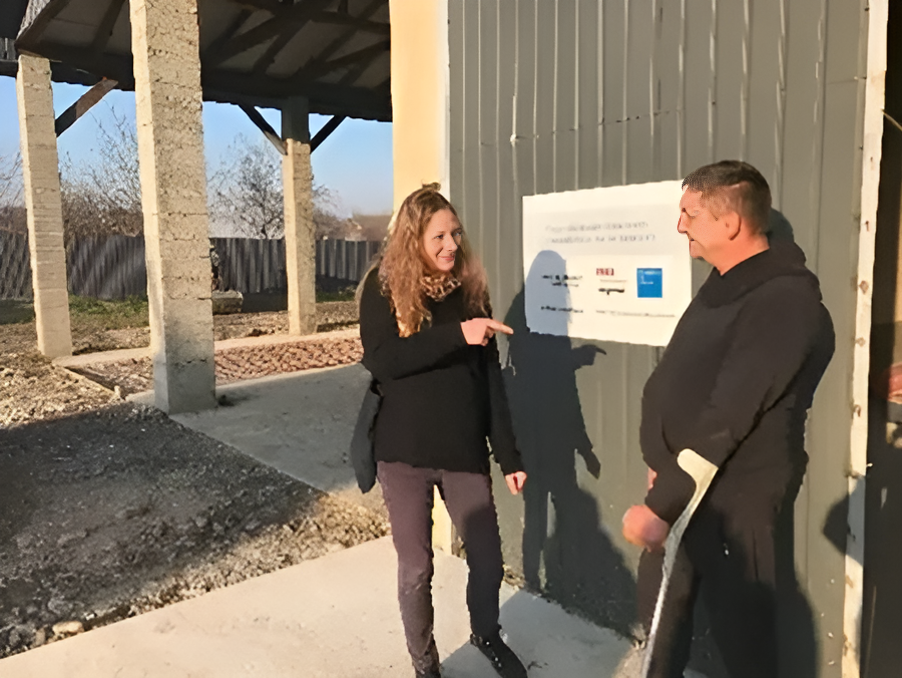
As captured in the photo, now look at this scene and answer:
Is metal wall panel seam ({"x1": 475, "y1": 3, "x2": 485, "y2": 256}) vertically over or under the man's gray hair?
over

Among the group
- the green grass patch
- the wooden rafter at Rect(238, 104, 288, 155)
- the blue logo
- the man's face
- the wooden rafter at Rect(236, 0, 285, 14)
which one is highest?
the wooden rafter at Rect(236, 0, 285, 14)

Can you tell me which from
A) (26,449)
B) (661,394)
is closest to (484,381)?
(661,394)

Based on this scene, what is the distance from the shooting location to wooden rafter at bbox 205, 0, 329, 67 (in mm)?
9555

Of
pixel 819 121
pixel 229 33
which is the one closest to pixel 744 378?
pixel 819 121

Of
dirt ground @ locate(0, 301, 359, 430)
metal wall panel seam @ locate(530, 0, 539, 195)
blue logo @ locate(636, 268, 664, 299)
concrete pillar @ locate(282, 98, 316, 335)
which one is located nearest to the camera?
blue logo @ locate(636, 268, 664, 299)

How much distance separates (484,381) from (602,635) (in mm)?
1253

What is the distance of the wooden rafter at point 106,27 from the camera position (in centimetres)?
919

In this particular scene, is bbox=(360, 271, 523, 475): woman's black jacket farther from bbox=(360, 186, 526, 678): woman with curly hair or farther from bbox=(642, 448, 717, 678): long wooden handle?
bbox=(642, 448, 717, 678): long wooden handle

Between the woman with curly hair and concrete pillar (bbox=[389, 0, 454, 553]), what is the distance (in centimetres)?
104

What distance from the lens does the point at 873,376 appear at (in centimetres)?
246

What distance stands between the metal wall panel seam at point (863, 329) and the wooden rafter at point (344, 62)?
405 inches

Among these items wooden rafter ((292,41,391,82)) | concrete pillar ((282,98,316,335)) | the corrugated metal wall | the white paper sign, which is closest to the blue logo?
the white paper sign

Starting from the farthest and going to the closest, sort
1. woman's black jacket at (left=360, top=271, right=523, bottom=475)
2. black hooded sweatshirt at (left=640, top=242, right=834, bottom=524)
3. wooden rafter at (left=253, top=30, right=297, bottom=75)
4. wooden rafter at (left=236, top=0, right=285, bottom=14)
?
wooden rafter at (left=253, top=30, right=297, bottom=75) → wooden rafter at (left=236, top=0, right=285, bottom=14) → woman's black jacket at (left=360, top=271, right=523, bottom=475) → black hooded sweatshirt at (left=640, top=242, right=834, bottom=524)

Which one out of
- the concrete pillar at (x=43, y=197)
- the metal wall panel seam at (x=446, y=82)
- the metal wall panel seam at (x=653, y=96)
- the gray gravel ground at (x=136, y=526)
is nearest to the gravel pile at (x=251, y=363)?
the concrete pillar at (x=43, y=197)
